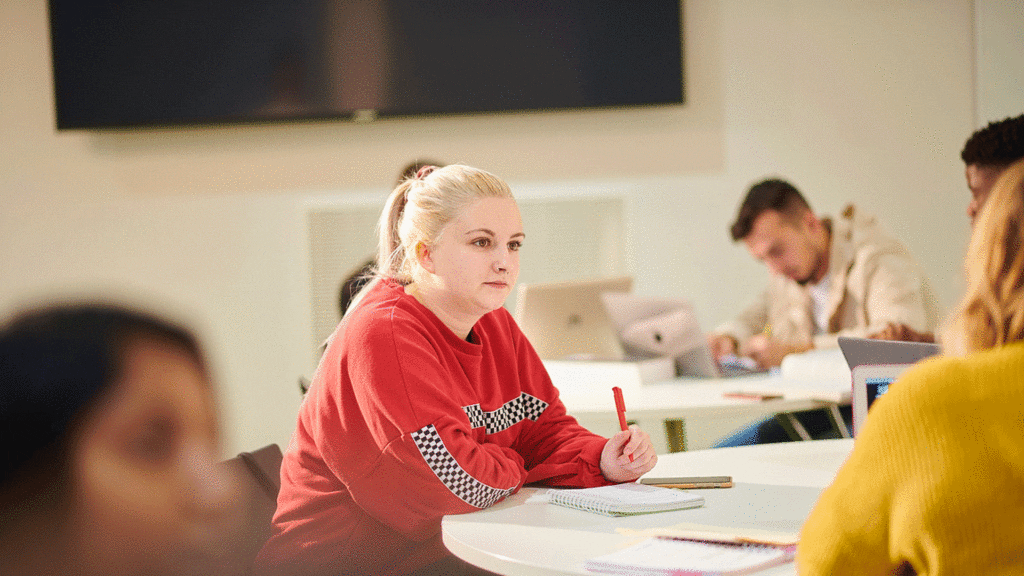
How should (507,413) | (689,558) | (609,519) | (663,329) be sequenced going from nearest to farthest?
(689,558) → (609,519) → (507,413) → (663,329)

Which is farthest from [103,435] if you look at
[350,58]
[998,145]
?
[350,58]

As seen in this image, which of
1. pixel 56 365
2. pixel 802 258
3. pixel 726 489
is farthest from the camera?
pixel 802 258

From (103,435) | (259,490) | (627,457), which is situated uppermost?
(103,435)

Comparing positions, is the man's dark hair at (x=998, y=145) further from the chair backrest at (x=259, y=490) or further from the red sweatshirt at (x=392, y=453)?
the chair backrest at (x=259, y=490)

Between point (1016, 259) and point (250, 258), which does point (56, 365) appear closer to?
point (1016, 259)

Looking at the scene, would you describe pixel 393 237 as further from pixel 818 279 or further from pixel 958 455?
pixel 818 279

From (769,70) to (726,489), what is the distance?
3.48 m

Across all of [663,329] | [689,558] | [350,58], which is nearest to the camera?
[689,558]

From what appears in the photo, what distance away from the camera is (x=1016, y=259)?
87 centimetres

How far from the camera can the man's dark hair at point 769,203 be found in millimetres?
Answer: 3693

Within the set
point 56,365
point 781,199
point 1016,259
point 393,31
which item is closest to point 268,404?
point 393,31

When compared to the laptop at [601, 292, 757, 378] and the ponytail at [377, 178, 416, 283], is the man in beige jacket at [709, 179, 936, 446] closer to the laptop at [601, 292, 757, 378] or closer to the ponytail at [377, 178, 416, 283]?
the laptop at [601, 292, 757, 378]

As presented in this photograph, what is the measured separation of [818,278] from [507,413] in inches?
93.0

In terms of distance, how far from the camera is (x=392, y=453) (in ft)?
4.71
